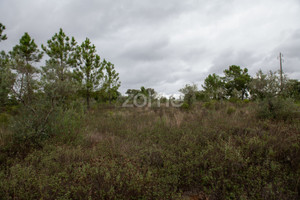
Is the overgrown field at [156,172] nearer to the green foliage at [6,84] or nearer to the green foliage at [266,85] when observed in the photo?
the green foliage at [6,84]

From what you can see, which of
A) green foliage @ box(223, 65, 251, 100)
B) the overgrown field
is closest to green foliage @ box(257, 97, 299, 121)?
the overgrown field

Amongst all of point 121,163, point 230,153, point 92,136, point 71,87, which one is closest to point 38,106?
point 71,87

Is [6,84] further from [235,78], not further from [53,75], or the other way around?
[235,78]

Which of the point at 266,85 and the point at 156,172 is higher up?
the point at 266,85

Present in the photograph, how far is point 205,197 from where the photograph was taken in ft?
9.30

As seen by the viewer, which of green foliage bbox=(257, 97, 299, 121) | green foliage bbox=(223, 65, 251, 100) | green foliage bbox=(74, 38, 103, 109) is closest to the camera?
green foliage bbox=(257, 97, 299, 121)

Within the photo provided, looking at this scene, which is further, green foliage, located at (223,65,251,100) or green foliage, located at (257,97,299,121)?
green foliage, located at (223,65,251,100)

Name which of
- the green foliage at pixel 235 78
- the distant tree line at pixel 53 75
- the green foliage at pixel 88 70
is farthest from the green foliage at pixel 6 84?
the green foliage at pixel 235 78

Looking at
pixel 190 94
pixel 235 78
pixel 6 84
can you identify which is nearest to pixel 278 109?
pixel 190 94

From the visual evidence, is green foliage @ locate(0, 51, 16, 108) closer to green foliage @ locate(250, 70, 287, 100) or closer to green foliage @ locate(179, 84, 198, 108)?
green foliage @ locate(250, 70, 287, 100)

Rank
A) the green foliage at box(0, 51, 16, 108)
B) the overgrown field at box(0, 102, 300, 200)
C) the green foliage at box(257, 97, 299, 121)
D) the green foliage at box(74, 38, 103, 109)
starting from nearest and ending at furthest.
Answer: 1. the overgrown field at box(0, 102, 300, 200)
2. the green foliage at box(0, 51, 16, 108)
3. the green foliage at box(257, 97, 299, 121)
4. the green foliage at box(74, 38, 103, 109)

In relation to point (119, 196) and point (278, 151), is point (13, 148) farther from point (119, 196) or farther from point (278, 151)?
point (278, 151)

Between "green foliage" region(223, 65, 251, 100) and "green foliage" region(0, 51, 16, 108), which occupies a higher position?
"green foliage" region(223, 65, 251, 100)

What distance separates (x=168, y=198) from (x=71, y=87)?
5089 mm
